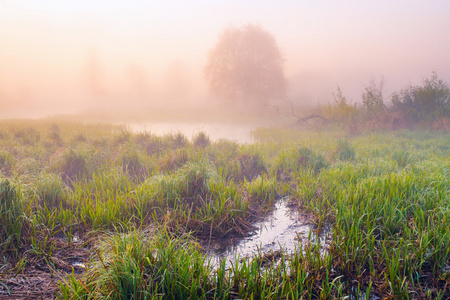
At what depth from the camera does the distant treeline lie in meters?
14.4

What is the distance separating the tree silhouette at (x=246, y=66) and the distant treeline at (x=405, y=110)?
14205 millimetres

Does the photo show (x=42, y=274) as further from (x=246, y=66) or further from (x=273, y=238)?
(x=246, y=66)

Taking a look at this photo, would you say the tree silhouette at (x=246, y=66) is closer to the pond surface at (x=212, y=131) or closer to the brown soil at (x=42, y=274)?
the pond surface at (x=212, y=131)

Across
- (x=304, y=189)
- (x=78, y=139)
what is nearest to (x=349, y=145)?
(x=304, y=189)

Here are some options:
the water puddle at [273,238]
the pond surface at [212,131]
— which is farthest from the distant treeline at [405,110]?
the water puddle at [273,238]

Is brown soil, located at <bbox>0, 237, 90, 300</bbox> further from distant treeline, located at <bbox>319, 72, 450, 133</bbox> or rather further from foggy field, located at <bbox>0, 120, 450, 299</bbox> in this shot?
distant treeline, located at <bbox>319, 72, 450, 133</bbox>

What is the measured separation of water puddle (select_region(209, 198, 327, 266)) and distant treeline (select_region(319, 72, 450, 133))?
37.5 feet

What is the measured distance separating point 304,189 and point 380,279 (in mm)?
2615

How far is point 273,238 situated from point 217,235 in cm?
80

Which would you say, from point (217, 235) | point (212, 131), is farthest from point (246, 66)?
point (217, 235)

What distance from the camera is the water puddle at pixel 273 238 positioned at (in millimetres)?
3453

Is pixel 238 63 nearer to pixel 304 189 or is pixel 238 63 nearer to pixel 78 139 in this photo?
pixel 78 139

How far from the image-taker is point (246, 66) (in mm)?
28781

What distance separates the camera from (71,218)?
4062 mm
